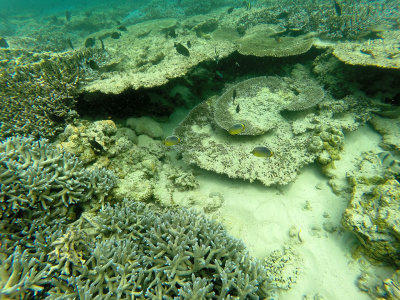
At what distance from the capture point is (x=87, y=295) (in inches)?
92.9

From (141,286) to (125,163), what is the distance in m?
2.31

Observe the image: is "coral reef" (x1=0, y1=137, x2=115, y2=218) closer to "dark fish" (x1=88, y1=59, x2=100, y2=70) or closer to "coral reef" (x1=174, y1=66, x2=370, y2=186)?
"coral reef" (x1=174, y1=66, x2=370, y2=186)

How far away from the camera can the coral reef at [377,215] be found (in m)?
3.01

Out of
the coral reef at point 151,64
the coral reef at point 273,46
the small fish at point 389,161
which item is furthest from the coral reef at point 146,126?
the small fish at point 389,161

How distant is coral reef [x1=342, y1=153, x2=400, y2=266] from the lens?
3008mm

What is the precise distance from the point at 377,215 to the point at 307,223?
1078 mm

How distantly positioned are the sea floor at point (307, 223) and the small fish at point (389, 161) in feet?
1.26

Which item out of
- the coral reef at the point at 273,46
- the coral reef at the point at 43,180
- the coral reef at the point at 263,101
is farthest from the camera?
the coral reef at the point at 273,46

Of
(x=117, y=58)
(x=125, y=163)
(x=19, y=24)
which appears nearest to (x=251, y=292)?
(x=125, y=163)

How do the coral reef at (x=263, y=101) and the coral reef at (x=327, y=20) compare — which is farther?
the coral reef at (x=327, y=20)

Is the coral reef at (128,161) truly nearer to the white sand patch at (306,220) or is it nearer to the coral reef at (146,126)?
the coral reef at (146,126)

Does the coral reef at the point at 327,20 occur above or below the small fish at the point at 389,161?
above

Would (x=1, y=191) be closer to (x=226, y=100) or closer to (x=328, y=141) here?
(x=226, y=100)

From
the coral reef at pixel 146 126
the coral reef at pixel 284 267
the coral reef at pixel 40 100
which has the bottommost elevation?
the coral reef at pixel 284 267
